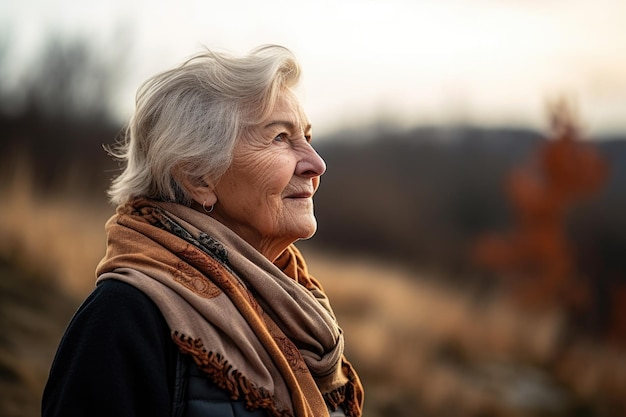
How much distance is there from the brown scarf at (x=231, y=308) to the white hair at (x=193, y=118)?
74mm

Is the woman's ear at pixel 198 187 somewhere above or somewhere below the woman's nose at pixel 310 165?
below

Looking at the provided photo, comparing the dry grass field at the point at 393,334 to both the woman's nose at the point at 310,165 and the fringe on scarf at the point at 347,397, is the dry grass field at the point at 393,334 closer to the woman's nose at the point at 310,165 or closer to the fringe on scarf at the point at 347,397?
the fringe on scarf at the point at 347,397

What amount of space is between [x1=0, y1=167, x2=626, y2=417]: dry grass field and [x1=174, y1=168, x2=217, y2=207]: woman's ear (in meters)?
3.13

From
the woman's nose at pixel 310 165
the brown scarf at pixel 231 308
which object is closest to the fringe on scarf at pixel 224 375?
the brown scarf at pixel 231 308

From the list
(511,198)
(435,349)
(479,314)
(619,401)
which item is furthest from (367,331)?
(511,198)

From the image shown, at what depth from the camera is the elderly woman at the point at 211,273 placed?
6.28 ft

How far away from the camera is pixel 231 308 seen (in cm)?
208

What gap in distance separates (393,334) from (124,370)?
8399 millimetres

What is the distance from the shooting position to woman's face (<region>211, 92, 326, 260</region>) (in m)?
2.29

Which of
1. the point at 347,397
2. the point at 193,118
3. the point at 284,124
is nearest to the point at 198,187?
the point at 193,118

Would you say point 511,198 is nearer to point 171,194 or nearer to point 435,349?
point 435,349

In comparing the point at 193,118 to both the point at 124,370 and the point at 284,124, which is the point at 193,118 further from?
the point at 124,370

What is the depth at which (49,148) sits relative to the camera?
805 centimetres

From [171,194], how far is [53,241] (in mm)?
4841
